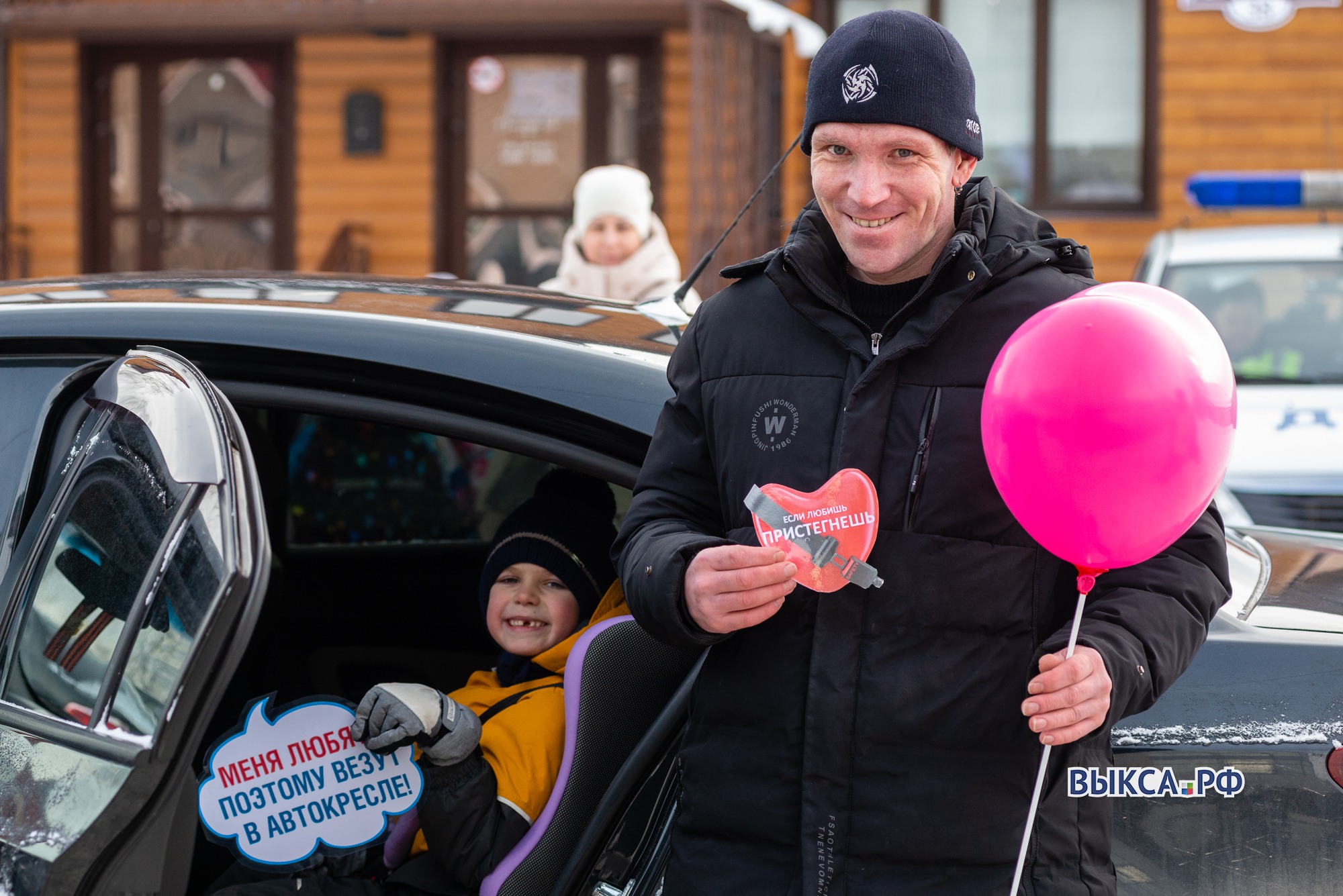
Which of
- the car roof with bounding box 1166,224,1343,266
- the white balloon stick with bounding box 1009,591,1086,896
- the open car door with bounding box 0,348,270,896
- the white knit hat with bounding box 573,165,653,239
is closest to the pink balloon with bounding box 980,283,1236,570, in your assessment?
the white balloon stick with bounding box 1009,591,1086,896

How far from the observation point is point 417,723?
1.95 meters

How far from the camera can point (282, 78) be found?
10336 mm

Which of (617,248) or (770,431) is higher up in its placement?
(617,248)

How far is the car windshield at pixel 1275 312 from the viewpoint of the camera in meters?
5.47

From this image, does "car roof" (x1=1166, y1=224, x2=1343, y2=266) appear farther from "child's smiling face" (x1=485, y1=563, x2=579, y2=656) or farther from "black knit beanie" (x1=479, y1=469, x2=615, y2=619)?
"child's smiling face" (x1=485, y1=563, x2=579, y2=656)

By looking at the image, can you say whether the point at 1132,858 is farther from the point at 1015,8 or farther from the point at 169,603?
the point at 1015,8

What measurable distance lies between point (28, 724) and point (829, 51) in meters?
1.23

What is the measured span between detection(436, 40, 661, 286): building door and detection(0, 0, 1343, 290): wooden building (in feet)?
0.05

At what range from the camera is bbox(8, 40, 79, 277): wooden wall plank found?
1035 cm

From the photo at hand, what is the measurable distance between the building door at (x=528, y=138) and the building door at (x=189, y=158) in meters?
1.25

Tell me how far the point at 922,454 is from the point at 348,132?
30.3 feet

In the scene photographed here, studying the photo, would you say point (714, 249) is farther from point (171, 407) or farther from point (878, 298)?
point (171, 407)

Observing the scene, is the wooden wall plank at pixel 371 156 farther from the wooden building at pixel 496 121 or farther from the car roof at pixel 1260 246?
the car roof at pixel 1260 246

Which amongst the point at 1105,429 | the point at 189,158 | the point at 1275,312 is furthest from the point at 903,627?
the point at 189,158
